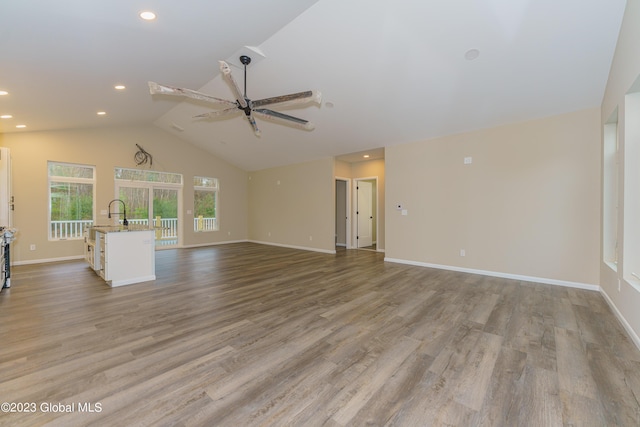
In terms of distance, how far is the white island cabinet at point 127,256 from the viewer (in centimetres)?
416

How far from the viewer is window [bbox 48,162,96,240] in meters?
6.32

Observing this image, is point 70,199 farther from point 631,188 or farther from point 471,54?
point 631,188

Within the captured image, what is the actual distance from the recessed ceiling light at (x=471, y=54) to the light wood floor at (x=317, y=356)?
3054 millimetres

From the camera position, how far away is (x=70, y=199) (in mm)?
6559

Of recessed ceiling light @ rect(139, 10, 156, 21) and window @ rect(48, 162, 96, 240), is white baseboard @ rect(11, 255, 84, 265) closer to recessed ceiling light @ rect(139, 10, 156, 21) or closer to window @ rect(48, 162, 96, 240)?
window @ rect(48, 162, 96, 240)

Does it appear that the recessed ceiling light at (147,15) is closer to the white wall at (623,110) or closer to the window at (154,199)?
the white wall at (623,110)

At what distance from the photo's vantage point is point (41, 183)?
607cm

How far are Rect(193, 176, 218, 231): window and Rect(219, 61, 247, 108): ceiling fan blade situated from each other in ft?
20.3

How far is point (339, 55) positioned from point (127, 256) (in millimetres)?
4361

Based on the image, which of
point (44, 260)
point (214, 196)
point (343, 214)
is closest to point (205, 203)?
point (214, 196)

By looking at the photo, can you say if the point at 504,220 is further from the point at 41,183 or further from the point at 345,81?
the point at 41,183

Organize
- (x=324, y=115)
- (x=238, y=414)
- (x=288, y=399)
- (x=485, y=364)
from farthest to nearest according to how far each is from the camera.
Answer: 1. (x=324, y=115)
2. (x=485, y=364)
3. (x=288, y=399)
4. (x=238, y=414)

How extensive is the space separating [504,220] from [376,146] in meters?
2.95

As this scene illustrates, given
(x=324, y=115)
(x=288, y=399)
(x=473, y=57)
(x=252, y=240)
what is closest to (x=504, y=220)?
(x=473, y=57)
